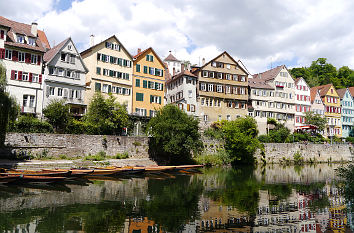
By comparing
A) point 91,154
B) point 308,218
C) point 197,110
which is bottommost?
point 308,218

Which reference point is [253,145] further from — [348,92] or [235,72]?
[348,92]

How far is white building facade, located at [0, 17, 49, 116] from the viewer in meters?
39.7

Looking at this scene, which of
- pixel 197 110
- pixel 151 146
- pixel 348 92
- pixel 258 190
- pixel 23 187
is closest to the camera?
pixel 23 187

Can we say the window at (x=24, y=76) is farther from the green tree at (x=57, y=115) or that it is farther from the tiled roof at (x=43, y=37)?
the tiled roof at (x=43, y=37)

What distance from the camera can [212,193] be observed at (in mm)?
24672

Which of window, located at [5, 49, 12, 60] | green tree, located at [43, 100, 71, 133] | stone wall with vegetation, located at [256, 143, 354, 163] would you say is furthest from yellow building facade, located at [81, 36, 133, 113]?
stone wall with vegetation, located at [256, 143, 354, 163]

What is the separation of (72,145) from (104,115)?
626 centimetres

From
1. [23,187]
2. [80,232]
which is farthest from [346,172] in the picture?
[23,187]

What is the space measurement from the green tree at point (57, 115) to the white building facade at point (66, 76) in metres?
3.44

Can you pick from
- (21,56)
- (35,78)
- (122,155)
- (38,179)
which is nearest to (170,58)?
(35,78)

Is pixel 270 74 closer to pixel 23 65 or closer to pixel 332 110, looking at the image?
pixel 332 110

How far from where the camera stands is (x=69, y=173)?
28.1m

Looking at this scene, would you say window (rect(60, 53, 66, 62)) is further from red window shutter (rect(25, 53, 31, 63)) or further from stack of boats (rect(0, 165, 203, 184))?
stack of boats (rect(0, 165, 203, 184))

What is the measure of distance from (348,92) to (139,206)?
268 feet
